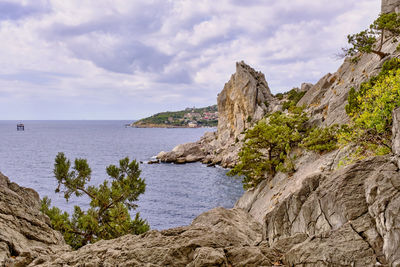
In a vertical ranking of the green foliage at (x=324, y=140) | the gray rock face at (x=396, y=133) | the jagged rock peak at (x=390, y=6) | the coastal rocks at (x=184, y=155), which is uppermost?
the jagged rock peak at (x=390, y=6)

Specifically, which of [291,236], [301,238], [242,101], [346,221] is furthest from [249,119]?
[346,221]

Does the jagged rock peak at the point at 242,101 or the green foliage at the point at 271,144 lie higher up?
the jagged rock peak at the point at 242,101

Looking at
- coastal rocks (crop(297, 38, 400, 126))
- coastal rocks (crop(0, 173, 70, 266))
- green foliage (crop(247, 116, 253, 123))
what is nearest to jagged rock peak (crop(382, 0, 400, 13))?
coastal rocks (crop(297, 38, 400, 126))

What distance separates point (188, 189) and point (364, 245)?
50.9 meters

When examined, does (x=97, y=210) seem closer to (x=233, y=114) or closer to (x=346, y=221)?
(x=346, y=221)

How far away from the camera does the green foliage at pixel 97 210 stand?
19.9 meters

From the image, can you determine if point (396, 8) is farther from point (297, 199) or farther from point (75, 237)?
point (75, 237)

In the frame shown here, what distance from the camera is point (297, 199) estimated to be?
12.2 metres

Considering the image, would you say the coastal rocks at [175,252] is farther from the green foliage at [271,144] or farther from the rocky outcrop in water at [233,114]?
the rocky outcrop in water at [233,114]

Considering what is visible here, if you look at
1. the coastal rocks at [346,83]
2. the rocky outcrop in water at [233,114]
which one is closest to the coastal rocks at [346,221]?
the coastal rocks at [346,83]

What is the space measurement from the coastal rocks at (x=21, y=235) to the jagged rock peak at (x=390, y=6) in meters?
41.3

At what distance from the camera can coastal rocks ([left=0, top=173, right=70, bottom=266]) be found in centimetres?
988

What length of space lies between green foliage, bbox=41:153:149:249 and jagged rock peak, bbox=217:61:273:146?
239 feet

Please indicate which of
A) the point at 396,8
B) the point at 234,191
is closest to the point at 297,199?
the point at 396,8
